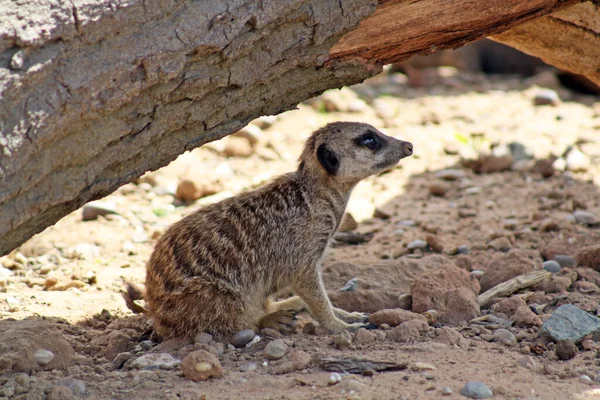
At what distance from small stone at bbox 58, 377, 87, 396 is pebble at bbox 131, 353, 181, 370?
12.6 inches

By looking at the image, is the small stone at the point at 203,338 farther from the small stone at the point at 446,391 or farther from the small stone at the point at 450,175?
the small stone at the point at 450,175


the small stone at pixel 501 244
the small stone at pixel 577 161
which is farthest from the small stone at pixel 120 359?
the small stone at pixel 577 161

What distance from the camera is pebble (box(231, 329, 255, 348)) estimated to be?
12.1 ft

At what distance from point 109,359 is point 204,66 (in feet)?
4.73

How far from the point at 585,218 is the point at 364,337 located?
8.11ft

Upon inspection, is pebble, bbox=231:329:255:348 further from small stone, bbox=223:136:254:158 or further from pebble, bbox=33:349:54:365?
small stone, bbox=223:136:254:158

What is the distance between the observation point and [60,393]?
2938mm

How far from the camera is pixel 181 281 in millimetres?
3709

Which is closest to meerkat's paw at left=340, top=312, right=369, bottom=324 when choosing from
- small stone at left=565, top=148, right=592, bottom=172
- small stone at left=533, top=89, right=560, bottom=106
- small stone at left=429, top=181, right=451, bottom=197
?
small stone at left=429, top=181, right=451, bottom=197

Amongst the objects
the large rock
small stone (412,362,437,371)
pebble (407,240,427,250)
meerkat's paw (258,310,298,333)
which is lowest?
pebble (407,240,427,250)

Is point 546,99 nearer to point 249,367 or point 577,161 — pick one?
point 577,161

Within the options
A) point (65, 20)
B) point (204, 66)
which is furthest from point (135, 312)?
point (65, 20)

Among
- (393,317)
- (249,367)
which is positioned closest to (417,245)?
(393,317)

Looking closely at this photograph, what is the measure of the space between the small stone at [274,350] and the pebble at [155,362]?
0.39m
